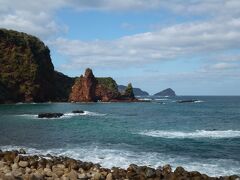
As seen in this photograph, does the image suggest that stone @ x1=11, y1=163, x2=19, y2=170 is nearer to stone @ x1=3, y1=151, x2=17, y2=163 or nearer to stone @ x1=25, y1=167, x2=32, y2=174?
stone @ x1=25, y1=167, x2=32, y2=174

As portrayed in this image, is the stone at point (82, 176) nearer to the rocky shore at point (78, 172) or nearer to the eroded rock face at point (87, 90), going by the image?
the rocky shore at point (78, 172)

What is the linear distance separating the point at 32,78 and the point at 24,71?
14.4ft

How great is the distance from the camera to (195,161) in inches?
1284

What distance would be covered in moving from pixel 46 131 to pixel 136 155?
22.8 meters

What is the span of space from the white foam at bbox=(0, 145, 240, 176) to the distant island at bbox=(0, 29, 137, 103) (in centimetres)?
11329

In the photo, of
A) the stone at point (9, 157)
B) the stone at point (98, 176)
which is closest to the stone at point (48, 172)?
the stone at point (98, 176)

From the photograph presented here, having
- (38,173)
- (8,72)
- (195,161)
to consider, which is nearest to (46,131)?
(195,161)

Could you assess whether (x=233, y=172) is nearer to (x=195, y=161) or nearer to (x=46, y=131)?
(x=195, y=161)

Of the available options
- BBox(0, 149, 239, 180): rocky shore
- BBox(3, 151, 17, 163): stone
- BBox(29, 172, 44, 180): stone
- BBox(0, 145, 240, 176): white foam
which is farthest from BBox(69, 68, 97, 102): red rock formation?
BBox(29, 172, 44, 180): stone

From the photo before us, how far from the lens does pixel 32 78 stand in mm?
159000

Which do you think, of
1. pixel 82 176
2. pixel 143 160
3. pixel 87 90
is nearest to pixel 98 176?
pixel 82 176

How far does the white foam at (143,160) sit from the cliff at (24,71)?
113422 mm

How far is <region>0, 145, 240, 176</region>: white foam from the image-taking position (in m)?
29.5

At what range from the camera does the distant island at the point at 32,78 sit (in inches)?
6078
